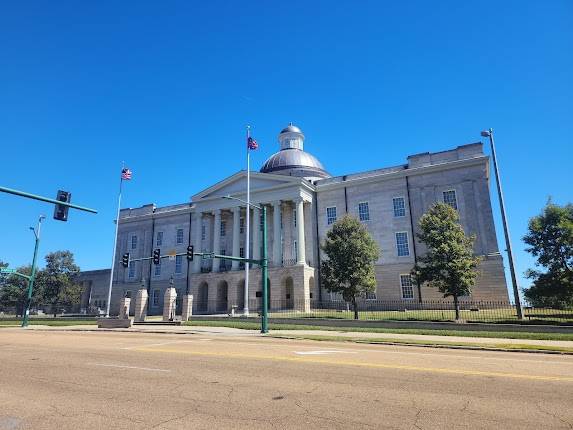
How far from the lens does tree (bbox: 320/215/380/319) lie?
105 ft

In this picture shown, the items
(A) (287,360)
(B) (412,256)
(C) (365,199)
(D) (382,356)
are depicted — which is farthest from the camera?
(C) (365,199)

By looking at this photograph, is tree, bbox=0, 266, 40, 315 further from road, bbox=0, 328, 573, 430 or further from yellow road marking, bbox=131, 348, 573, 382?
road, bbox=0, 328, 573, 430

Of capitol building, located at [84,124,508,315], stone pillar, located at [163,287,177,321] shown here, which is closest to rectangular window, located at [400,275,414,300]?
capitol building, located at [84,124,508,315]

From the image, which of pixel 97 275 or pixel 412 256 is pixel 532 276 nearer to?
pixel 412 256

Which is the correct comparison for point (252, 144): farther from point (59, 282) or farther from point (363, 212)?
point (59, 282)

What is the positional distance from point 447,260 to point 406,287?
1535 cm

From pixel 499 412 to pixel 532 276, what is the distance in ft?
87.0

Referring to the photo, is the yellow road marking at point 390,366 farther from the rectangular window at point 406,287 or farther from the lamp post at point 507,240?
the rectangular window at point 406,287

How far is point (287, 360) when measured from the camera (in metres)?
11.4

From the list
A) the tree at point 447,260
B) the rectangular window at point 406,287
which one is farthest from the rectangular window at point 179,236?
the tree at point 447,260

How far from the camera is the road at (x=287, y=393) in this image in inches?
218

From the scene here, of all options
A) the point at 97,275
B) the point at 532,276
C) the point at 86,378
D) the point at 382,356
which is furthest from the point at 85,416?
the point at 97,275

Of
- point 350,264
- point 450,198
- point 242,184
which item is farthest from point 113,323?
point 450,198

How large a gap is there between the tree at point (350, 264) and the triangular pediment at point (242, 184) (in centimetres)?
1687
